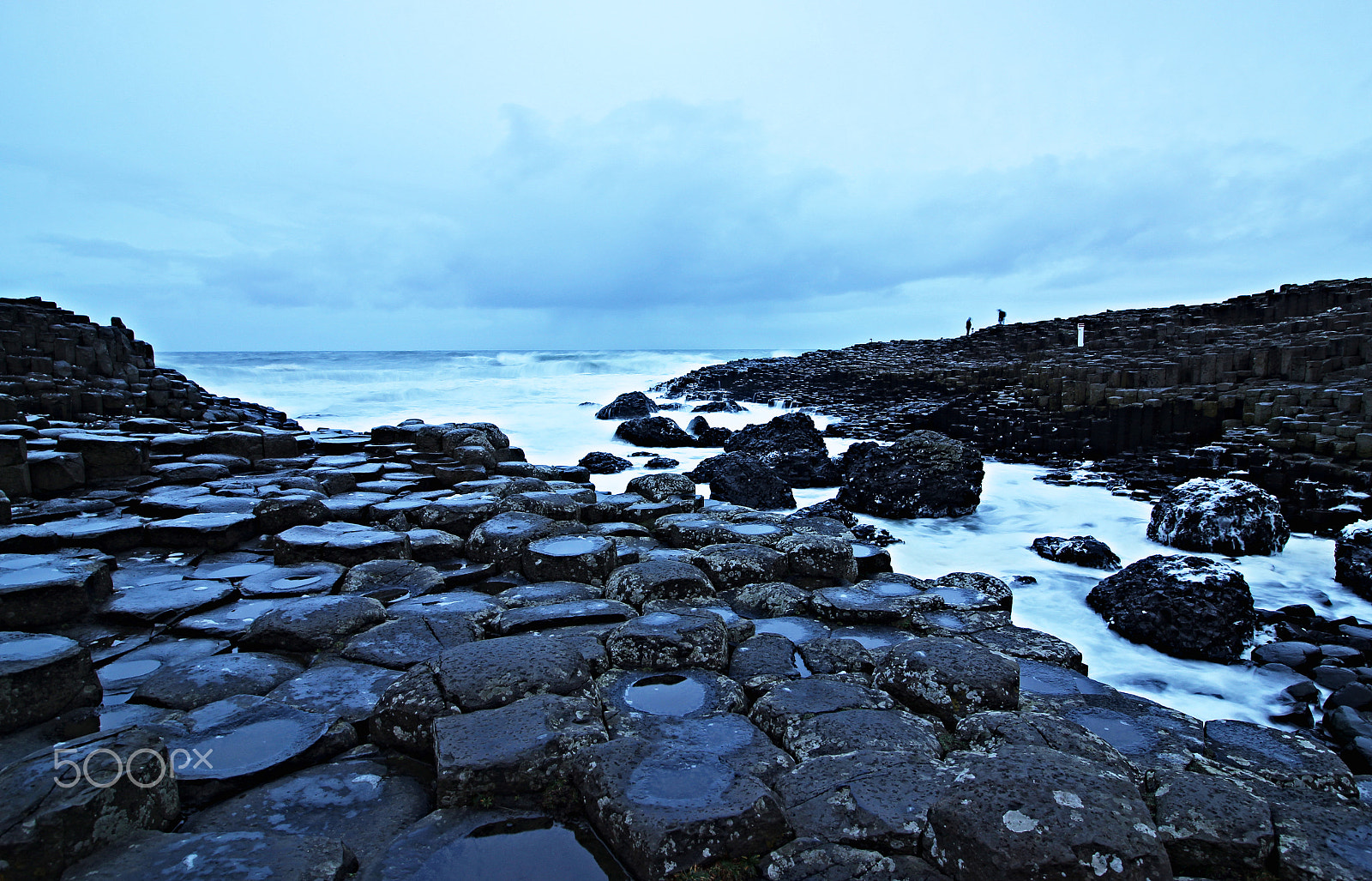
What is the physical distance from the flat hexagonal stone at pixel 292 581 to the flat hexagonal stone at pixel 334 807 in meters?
1.72

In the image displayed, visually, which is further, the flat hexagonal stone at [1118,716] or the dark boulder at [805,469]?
the dark boulder at [805,469]

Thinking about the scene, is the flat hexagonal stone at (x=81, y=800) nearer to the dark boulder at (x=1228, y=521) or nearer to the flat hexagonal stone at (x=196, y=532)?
the flat hexagonal stone at (x=196, y=532)

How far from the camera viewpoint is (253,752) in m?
2.15

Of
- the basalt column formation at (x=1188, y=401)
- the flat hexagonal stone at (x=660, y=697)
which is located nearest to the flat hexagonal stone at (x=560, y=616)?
the flat hexagonal stone at (x=660, y=697)

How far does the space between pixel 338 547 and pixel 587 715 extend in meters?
2.64

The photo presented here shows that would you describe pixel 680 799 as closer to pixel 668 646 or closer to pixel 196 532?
pixel 668 646

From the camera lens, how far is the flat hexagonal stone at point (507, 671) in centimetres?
238

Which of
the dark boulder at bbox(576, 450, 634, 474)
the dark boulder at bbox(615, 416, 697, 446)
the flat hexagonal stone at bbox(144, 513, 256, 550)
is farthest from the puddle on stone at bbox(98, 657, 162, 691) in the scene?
the dark boulder at bbox(615, 416, 697, 446)

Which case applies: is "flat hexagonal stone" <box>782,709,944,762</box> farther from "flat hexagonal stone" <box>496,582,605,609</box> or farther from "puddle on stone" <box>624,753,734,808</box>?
"flat hexagonal stone" <box>496,582,605,609</box>

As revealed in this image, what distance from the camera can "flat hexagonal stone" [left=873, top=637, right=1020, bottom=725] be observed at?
2.58 meters

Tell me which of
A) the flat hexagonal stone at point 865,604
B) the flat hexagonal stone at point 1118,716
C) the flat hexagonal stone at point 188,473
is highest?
the flat hexagonal stone at point 188,473

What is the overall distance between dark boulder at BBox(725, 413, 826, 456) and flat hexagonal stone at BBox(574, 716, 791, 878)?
9.91m

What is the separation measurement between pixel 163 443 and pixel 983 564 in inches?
343

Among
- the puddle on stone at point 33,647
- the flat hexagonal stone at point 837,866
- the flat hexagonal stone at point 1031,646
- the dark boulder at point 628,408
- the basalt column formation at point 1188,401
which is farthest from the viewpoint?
the dark boulder at point 628,408
